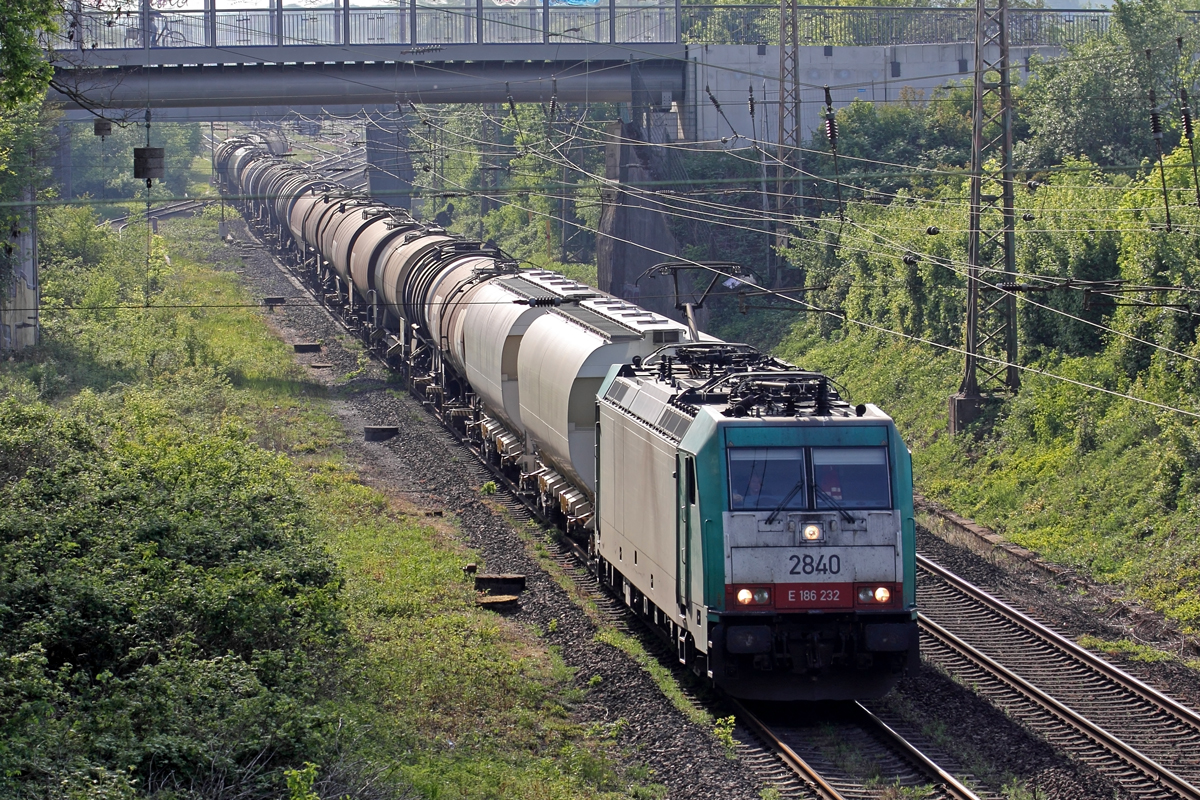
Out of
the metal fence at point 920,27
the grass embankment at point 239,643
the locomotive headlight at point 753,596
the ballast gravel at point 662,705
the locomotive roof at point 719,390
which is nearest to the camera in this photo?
the grass embankment at point 239,643

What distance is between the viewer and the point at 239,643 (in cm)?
1257

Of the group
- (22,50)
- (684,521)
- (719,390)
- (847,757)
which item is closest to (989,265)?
(719,390)

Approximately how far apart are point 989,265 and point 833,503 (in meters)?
17.1

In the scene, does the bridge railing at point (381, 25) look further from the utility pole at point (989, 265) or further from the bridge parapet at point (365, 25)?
the utility pole at point (989, 265)

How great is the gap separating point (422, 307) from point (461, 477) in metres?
6.47

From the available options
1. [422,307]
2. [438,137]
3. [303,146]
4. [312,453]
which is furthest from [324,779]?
[303,146]

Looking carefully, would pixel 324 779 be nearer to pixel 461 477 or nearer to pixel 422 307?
pixel 461 477

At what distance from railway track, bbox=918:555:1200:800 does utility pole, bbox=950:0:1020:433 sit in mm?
6967

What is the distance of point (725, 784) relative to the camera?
38.2 ft

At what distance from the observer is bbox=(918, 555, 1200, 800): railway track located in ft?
41.2

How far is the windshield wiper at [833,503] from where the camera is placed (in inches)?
502

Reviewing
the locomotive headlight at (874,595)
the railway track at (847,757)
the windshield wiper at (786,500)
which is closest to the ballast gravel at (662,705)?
the railway track at (847,757)

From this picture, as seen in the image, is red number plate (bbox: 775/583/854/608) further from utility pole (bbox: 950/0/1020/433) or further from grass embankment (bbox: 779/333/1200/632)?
utility pole (bbox: 950/0/1020/433)

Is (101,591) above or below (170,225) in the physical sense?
below
